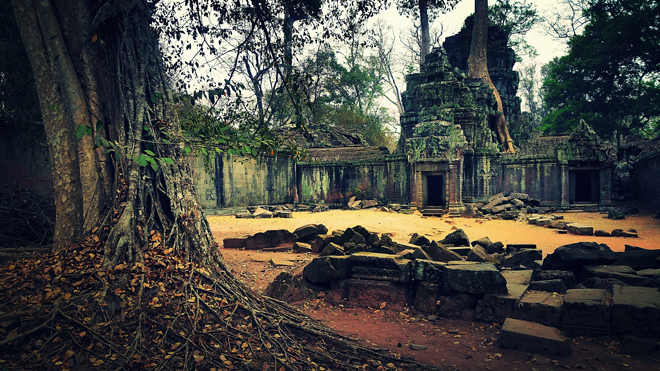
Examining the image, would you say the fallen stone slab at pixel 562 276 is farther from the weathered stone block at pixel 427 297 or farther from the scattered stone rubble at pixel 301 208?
the scattered stone rubble at pixel 301 208

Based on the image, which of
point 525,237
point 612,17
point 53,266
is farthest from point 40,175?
point 612,17

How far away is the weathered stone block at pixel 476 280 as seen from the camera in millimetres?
4977

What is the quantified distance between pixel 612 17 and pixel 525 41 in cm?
1053

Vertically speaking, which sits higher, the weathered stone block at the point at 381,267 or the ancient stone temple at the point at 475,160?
the ancient stone temple at the point at 475,160

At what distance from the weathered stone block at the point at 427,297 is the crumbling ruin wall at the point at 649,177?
15.4m

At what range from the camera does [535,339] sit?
398 cm

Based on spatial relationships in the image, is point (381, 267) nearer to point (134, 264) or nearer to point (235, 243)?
point (134, 264)

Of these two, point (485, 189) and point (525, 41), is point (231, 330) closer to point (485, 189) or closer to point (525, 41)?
point (485, 189)

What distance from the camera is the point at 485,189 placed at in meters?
19.4

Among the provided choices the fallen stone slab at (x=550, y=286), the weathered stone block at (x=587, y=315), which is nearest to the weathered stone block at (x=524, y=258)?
the fallen stone slab at (x=550, y=286)

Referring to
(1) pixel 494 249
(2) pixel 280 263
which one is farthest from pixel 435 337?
(1) pixel 494 249

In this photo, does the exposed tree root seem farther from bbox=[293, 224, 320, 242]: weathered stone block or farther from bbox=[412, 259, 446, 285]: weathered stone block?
bbox=[293, 224, 320, 242]: weathered stone block

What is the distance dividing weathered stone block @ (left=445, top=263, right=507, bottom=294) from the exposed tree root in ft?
5.52

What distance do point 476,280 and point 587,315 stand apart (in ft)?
4.05
